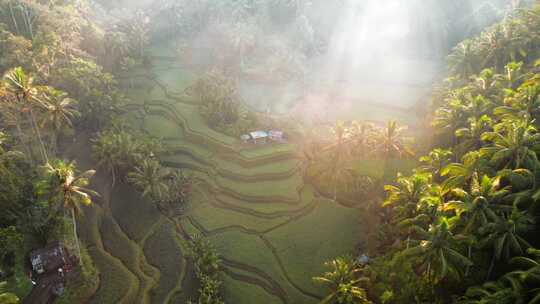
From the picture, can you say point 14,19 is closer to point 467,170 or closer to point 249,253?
point 249,253

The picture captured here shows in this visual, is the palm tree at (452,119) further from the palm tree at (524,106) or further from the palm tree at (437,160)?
the palm tree at (437,160)

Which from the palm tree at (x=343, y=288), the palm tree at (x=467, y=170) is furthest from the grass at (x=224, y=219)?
the palm tree at (x=467, y=170)

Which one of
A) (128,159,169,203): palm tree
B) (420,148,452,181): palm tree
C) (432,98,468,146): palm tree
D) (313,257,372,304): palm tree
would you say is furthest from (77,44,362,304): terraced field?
(432,98,468,146): palm tree

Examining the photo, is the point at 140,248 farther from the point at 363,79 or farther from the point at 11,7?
the point at 363,79

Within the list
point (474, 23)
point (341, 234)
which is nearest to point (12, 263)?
point (341, 234)

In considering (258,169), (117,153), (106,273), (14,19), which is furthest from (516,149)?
(14,19)

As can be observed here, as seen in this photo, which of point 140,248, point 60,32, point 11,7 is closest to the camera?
point 140,248

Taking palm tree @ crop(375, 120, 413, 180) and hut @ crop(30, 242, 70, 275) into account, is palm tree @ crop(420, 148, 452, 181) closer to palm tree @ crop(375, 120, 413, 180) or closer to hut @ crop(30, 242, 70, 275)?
palm tree @ crop(375, 120, 413, 180)
